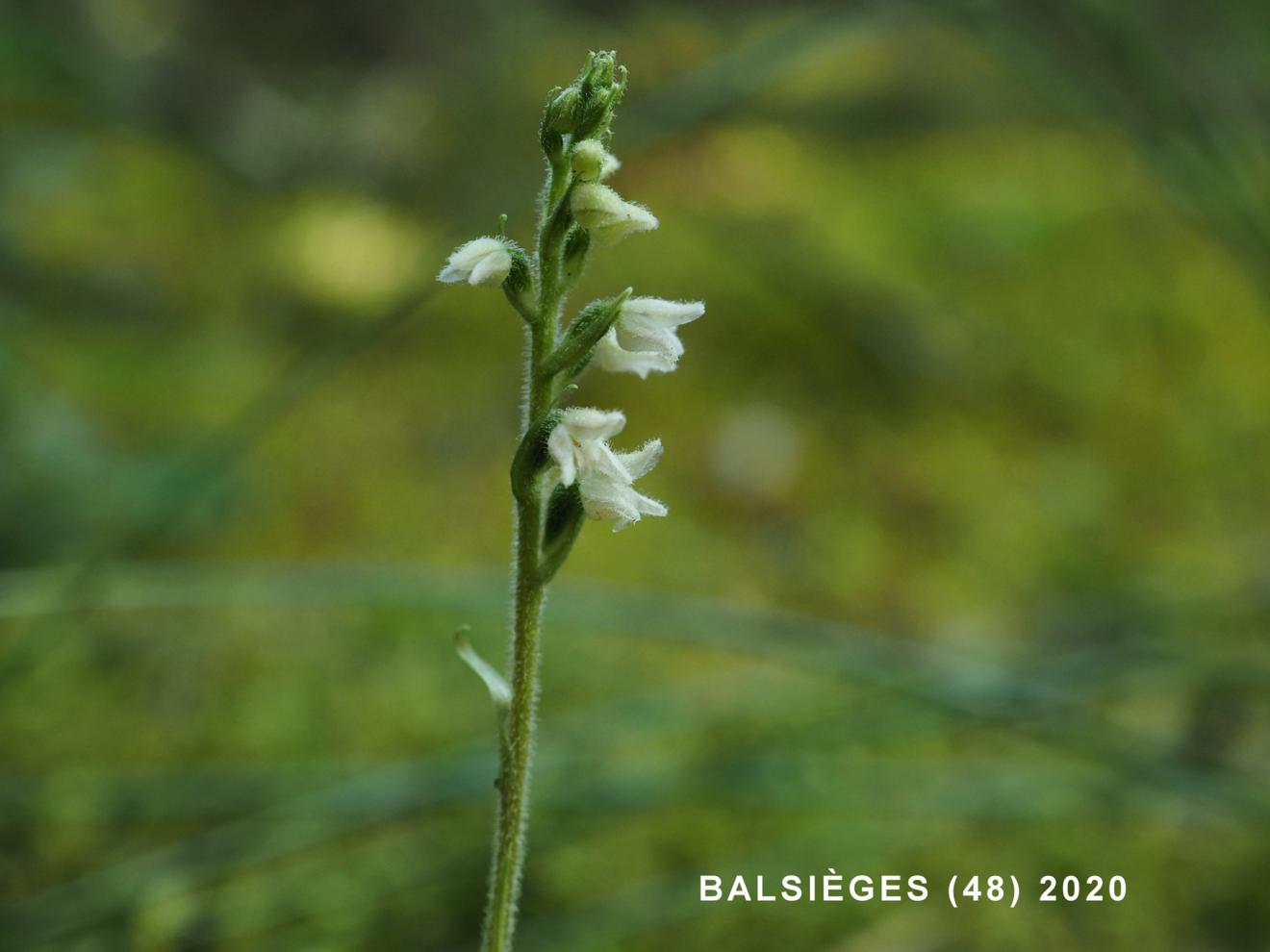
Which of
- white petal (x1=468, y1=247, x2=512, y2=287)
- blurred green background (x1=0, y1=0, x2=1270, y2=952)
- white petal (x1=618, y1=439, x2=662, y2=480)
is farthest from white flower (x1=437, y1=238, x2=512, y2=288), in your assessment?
blurred green background (x1=0, y1=0, x2=1270, y2=952)

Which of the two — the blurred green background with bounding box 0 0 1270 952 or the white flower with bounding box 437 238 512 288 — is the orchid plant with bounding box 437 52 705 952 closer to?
the white flower with bounding box 437 238 512 288

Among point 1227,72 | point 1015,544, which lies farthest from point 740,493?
point 1227,72

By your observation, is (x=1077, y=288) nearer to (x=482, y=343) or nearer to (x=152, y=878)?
(x=482, y=343)

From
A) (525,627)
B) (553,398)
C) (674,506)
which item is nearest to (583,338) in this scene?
(553,398)

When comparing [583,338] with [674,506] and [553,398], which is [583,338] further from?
[674,506]

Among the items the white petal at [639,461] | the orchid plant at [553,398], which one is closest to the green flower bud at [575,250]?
the orchid plant at [553,398]
